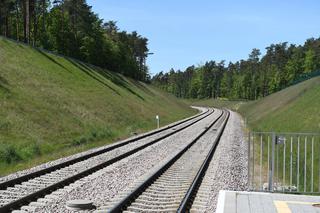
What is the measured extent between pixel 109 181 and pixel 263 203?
556 centimetres

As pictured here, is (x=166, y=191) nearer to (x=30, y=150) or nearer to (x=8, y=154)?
(x=8, y=154)

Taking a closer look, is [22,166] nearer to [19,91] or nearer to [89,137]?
[89,137]

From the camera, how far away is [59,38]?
78688 mm

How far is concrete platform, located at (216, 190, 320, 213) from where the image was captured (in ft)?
32.5

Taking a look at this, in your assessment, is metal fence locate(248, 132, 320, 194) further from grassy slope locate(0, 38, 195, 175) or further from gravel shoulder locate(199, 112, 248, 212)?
grassy slope locate(0, 38, 195, 175)

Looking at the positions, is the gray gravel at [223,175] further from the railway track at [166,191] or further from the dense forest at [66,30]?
the dense forest at [66,30]

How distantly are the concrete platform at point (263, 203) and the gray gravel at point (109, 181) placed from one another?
2951 millimetres

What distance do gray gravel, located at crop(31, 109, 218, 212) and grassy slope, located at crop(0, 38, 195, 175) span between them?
11.1 ft

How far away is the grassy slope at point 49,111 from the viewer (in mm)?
22733

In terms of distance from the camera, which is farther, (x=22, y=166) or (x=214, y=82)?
(x=214, y=82)

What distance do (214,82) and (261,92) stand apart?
96.4 feet

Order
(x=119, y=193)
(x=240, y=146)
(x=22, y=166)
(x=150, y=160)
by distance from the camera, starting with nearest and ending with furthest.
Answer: (x=119, y=193), (x=22, y=166), (x=150, y=160), (x=240, y=146)

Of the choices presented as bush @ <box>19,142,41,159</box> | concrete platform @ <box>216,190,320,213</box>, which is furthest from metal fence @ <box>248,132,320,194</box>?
bush @ <box>19,142,41,159</box>

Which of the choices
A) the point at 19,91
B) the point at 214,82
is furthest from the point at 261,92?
the point at 19,91
